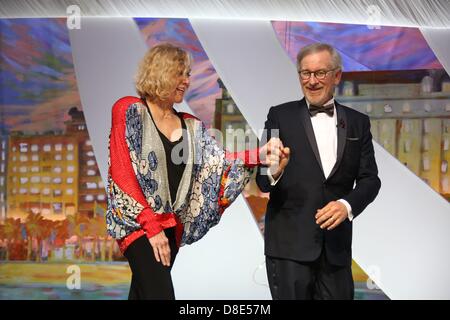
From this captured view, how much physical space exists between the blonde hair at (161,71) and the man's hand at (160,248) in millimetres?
555

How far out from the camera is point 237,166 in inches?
123

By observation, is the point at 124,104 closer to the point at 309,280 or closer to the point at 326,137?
the point at 326,137

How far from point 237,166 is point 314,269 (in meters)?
0.53

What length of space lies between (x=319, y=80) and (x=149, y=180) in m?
0.81

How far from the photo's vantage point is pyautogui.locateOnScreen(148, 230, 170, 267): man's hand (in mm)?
2840

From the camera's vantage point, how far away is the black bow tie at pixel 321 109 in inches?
123

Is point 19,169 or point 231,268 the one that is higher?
point 19,169

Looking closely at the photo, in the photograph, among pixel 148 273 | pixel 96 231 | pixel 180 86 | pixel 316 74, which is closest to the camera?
pixel 148 273

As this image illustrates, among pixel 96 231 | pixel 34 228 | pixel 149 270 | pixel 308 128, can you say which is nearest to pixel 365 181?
pixel 308 128

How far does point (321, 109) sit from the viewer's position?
122 inches

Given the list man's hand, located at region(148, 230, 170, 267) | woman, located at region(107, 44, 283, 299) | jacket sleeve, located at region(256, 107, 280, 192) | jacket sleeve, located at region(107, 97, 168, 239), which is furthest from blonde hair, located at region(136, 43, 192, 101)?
man's hand, located at region(148, 230, 170, 267)
